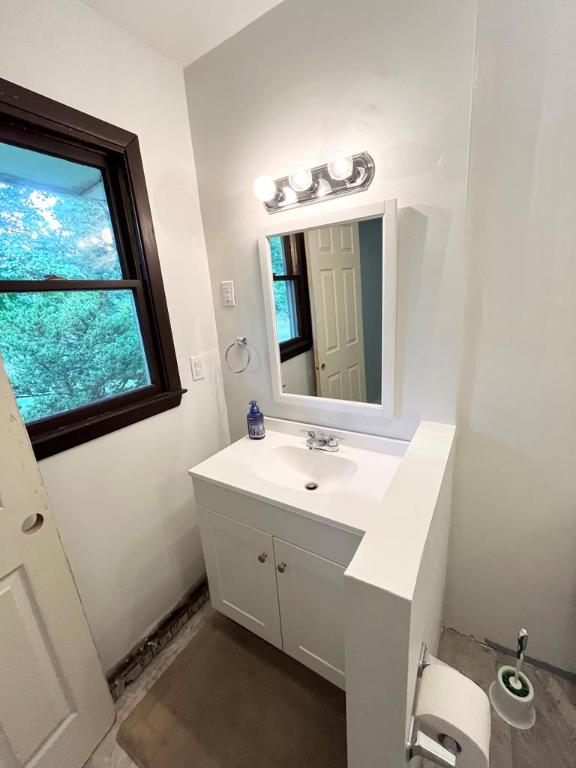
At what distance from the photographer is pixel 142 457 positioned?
52.1 inches

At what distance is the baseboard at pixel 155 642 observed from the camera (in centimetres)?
128

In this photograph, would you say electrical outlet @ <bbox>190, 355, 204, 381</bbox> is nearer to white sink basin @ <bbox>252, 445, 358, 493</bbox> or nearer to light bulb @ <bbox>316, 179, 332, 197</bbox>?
white sink basin @ <bbox>252, 445, 358, 493</bbox>

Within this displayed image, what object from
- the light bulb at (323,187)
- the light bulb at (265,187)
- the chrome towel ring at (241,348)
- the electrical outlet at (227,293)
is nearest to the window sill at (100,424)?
the chrome towel ring at (241,348)

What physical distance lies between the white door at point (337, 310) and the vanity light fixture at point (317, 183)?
0.12m

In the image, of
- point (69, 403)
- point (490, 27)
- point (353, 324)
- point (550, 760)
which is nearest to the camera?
point (490, 27)

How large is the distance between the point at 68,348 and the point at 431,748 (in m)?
1.44

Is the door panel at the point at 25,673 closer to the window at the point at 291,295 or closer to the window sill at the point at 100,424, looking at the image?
the window sill at the point at 100,424

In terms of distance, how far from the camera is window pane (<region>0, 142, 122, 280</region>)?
978 mm

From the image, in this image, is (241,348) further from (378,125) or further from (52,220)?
(378,125)

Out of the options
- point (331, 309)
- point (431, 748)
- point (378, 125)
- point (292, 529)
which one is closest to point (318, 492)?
point (292, 529)

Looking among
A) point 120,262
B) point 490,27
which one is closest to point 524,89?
point 490,27

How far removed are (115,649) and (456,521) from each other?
4.77 ft

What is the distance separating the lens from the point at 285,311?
4.50 feet

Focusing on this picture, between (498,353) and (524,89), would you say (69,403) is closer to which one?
(498,353)
